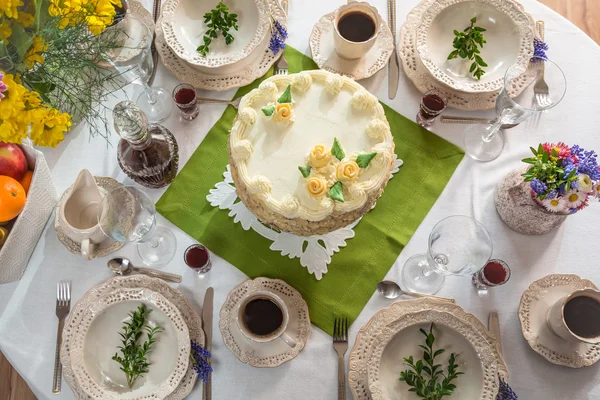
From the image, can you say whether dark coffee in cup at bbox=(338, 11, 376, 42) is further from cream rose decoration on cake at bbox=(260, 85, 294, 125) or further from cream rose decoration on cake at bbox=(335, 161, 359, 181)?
cream rose decoration on cake at bbox=(335, 161, 359, 181)

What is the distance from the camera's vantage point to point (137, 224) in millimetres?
1804

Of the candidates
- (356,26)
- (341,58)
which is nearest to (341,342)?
(341,58)

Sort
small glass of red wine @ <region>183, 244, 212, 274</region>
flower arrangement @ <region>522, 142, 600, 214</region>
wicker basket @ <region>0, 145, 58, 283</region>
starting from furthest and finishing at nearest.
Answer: small glass of red wine @ <region>183, 244, 212, 274</region>, wicker basket @ <region>0, 145, 58, 283</region>, flower arrangement @ <region>522, 142, 600, 214</region>

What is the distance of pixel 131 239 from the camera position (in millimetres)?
1795

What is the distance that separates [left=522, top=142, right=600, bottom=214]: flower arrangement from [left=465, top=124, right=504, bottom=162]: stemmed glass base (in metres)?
0.33

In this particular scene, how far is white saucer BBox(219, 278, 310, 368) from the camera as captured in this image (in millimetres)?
1755

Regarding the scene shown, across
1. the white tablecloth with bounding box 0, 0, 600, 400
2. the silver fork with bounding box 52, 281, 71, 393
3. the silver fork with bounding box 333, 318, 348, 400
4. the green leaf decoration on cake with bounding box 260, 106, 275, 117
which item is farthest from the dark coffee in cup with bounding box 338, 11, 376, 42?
the silver fork with bounding box 52, 281, 71, 393

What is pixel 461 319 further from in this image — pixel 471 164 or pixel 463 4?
pixel 463 4

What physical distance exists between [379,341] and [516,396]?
1.90 ft

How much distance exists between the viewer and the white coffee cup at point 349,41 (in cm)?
191

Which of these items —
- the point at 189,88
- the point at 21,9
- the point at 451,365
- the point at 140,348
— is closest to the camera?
the point at 21,9

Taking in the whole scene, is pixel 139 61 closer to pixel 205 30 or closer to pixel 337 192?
pixel 205 30

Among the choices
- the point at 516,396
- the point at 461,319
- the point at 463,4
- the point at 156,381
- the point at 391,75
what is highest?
the point at 463,4

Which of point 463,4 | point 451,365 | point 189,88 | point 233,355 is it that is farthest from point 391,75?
point 233,355
